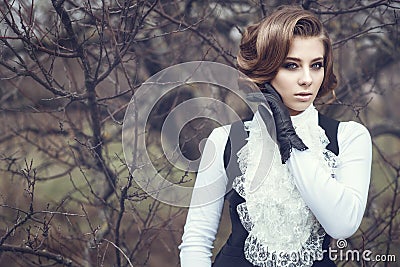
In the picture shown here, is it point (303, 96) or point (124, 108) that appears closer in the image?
point (303, 96)

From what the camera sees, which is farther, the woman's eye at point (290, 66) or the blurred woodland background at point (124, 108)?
the blurred woodland background at point (124, 108)

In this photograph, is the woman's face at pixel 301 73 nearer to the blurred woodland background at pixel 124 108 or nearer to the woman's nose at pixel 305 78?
the woman's nose at pixel 305 78

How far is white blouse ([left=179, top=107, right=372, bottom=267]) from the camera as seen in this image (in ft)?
5.76

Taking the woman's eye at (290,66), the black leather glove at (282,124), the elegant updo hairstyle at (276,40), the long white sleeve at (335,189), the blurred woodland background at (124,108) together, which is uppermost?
the blurred woodland background at (124,108)

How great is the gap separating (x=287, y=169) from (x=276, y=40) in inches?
13.8

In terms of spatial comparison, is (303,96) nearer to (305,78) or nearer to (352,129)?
(305,78)

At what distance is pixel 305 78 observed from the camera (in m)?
1.86

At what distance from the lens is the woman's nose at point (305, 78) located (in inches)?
73.0

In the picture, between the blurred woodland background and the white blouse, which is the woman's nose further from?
the blurred woodland background

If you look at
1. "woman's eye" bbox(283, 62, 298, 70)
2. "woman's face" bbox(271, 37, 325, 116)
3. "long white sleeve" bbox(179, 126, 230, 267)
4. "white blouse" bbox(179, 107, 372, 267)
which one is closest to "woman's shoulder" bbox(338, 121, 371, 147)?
"white blouse" bbox(179, 107, 372, 267)

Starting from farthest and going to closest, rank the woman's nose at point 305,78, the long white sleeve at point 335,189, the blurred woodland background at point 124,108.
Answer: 1. the blurred woodland background at point 124,108
2. the woman's nose at point 305,78
3. the long white sleeve at point 335,189

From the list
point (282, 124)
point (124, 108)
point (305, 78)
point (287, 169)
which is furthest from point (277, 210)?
point (124, 108)

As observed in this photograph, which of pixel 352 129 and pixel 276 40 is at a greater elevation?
pixel 276 40

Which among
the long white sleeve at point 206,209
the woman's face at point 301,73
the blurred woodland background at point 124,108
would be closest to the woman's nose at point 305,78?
the woman's face at point 301,73
